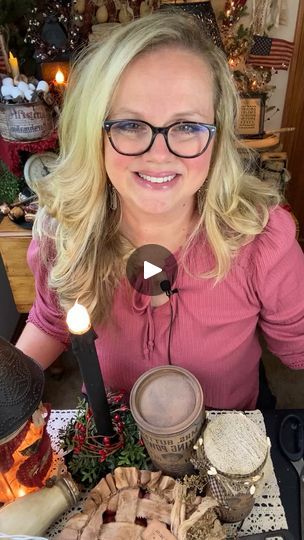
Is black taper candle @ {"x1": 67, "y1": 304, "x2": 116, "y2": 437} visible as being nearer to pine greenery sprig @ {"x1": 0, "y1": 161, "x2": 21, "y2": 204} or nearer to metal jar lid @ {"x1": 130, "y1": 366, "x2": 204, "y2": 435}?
metal jar lid @ {"x1": 130, "y1": 366, "x2": 204, "y2": 435}

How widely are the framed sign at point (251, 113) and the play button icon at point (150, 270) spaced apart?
0.94 m

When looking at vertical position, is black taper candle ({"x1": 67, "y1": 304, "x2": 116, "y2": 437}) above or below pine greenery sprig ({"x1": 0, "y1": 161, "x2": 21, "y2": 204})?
above

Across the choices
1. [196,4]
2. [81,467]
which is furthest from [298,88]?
[81,467]

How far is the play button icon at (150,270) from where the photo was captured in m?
→ 1.02

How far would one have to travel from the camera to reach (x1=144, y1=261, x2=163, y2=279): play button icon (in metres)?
1.02

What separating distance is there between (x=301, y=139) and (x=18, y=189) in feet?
4.54

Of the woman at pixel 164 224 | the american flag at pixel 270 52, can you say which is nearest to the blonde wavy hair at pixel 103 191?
the woman at pixel 164 224

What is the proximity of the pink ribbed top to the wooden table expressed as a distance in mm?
595

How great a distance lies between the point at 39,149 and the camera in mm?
1583

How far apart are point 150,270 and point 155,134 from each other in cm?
32

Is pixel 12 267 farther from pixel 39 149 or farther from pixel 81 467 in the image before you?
pixel 81 467

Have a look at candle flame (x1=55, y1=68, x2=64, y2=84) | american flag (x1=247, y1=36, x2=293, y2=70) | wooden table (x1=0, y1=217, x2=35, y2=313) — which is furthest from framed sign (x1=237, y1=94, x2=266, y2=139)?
wooden table (x1=0, y1=217, x2=35, y2=313)
